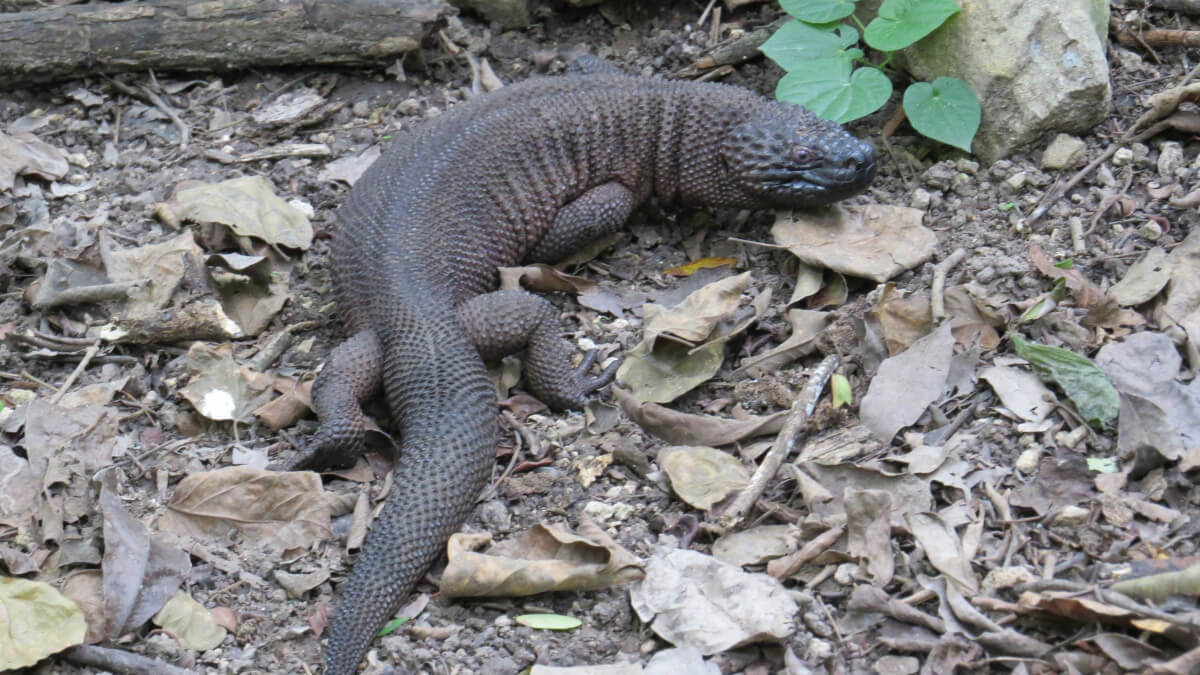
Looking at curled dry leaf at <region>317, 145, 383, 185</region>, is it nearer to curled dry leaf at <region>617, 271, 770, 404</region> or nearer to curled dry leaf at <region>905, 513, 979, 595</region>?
curled dry leaf at <region>617, 271, 770, 404</region>

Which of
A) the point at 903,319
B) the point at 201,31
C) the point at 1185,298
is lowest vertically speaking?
the point at 903,319

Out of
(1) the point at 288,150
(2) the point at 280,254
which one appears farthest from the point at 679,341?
(1) the point at 288,150

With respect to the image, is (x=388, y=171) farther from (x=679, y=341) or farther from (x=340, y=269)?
(x=679, y=341)

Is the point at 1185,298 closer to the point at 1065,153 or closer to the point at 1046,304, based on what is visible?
the point at 1046,304

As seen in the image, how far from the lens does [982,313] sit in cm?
434

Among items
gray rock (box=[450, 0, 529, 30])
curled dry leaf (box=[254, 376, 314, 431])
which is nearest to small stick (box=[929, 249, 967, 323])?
curled dry leaf (box=[254, 376, 314, 431])

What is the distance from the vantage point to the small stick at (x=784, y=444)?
379cm

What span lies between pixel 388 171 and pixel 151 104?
1917 millimetres

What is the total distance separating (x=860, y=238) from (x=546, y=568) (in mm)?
2349

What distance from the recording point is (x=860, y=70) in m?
5.39

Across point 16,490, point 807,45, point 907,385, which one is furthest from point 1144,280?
point 16,490

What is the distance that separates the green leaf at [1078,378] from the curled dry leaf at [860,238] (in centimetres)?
91

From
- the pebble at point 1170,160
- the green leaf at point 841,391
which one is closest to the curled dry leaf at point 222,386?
the green leaf at point 841,391

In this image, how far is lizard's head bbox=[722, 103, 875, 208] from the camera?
5305mm
